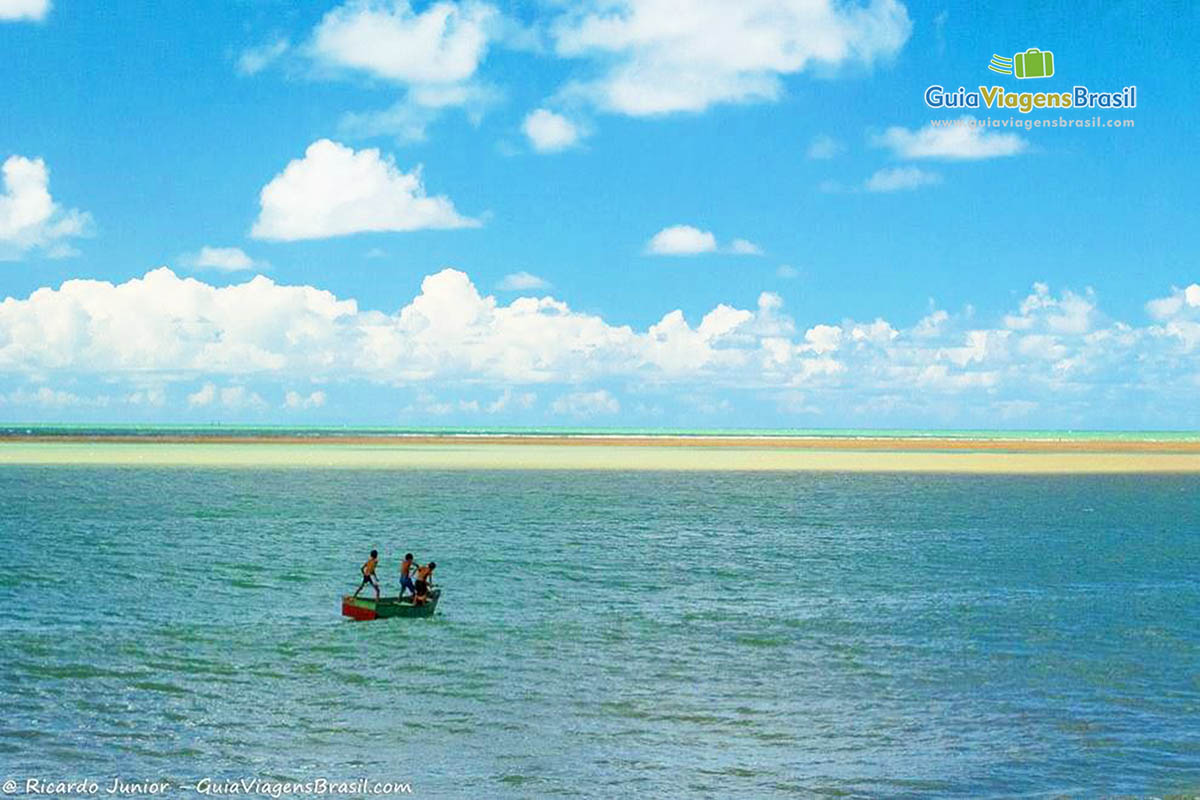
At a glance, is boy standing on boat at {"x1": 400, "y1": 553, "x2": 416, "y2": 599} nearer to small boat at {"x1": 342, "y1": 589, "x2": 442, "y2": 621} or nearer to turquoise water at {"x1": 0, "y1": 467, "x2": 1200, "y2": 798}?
small boat at {"x1": 342, "y1": 589, "x2": 442, "y2": 621}


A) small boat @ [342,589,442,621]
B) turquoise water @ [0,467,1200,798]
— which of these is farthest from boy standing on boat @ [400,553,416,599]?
turquoise water @ [0,467,1200,798]

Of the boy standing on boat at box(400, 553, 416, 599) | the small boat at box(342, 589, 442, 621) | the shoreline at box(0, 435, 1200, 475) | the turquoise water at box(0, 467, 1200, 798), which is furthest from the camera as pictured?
the shoreline at box(0, 435, 1200, 475)

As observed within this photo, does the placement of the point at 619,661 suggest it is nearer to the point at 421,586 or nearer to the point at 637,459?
the point at 421,586

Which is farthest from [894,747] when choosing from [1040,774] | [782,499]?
[782,499]

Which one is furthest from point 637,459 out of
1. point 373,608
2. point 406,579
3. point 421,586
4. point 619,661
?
point 619,661

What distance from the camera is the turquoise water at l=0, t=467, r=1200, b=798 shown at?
659 inches

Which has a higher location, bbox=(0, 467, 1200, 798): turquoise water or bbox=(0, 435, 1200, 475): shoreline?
bbox=(0, 435, 1200, 475): shoreline

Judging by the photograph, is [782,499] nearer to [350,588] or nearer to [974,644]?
[350,588]

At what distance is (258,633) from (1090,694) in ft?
56.7

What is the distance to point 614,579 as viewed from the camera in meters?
35.3

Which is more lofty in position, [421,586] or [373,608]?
[421,586]

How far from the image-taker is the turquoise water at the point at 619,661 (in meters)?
16.8

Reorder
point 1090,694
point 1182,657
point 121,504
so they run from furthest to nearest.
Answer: point 121,504, point 1182,657, point 1090,694

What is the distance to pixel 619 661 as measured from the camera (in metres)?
23.5
